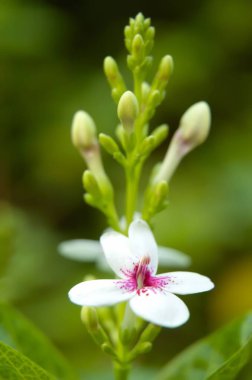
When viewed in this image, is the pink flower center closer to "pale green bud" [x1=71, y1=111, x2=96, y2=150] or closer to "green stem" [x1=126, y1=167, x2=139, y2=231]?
"green stem" [x1=126, y1=167, x2=139, y2=231]

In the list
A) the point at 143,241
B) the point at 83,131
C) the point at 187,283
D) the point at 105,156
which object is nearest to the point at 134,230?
the point at 143,241

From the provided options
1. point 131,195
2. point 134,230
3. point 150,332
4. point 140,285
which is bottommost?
point 150,332

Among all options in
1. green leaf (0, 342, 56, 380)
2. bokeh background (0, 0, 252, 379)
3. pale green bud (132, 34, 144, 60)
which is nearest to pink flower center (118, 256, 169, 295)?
green leaf (0, 342, 56, 380)

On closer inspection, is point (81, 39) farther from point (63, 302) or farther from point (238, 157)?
point (63, 302)

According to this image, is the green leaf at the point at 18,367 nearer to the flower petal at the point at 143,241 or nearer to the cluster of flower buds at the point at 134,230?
the cluster of flower buds at the point at 134,230

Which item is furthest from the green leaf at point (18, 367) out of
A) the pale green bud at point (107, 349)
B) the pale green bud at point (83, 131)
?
the pale green bud at point (83, 131)

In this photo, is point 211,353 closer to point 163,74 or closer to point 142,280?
point 142,280

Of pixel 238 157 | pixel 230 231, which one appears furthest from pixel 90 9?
pixel 230 231
